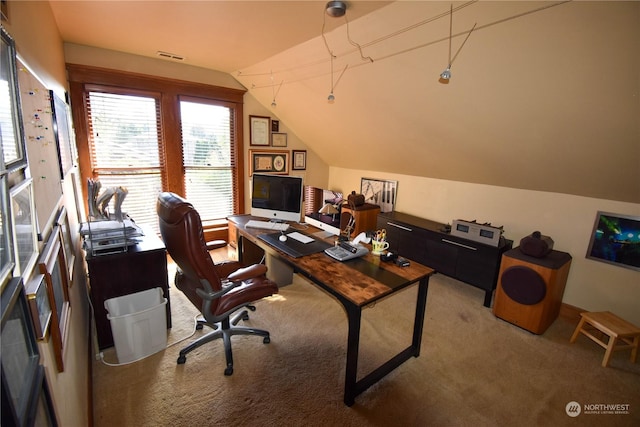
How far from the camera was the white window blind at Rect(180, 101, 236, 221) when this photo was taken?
3893mm

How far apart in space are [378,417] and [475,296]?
2.05 metres

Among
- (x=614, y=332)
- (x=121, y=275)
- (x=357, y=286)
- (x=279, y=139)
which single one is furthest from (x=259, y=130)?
(x=614, y=332)

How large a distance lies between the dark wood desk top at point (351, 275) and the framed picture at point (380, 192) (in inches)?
89.9

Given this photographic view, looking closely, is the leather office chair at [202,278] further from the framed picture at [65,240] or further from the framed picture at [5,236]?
the framed picture at [5,236]

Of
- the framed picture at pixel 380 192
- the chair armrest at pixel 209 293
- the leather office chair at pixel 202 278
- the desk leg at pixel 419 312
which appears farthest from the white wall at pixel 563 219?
the chair armrest at pixel 209 293

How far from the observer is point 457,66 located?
2.22 metres

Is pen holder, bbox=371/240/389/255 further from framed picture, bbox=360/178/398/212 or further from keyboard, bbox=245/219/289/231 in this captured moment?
framed picture, bbox=360/178/398/212

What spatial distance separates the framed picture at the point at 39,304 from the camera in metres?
0.80

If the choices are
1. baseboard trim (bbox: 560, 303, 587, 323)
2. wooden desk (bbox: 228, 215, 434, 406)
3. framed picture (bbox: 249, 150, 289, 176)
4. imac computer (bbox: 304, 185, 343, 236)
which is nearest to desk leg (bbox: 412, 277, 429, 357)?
wooden desk (bbox: 228, 215, 434, 406)

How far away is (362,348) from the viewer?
2391 mm

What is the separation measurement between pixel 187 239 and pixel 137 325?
0.93 m

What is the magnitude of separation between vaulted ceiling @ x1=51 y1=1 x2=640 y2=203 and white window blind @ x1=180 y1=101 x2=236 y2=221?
636 mm

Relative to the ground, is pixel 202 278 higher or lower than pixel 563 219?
lower

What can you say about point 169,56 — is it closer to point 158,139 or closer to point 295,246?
point 158,139
